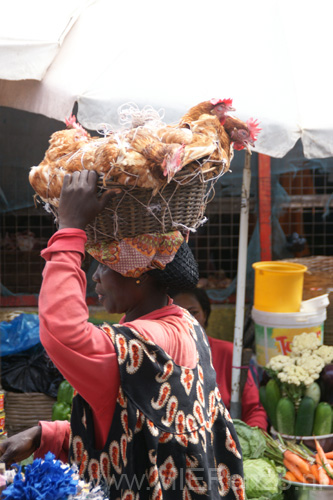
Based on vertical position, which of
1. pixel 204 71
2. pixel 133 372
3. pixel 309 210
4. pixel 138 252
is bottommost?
pixel 133 372

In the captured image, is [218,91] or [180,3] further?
[180,3]

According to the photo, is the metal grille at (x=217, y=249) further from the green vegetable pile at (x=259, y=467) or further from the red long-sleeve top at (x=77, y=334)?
the red long-sleeve top at (x=77, y=334)

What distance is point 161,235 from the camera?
75.0 inches

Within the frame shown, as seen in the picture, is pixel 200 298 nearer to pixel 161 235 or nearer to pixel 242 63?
pixel 242 63

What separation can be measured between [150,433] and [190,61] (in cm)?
296

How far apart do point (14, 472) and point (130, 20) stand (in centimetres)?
341

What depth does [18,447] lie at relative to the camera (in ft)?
6.36

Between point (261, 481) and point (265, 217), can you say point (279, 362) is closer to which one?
point (261, 481)

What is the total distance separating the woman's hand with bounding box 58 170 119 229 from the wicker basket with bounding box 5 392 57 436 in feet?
12.1

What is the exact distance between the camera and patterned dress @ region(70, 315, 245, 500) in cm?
172

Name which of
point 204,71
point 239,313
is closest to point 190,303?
point 239,313

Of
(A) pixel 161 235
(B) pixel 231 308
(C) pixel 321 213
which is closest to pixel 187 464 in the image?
(A) pixel 161 235

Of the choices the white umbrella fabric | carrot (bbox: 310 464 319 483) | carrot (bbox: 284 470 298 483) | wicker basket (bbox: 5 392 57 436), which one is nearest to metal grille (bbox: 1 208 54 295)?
wicker basket (bbox: 5 392 57 436)

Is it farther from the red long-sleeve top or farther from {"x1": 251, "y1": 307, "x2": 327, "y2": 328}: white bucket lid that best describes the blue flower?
{"x1": 251, "y1": 307, "x2": 327, "y2": 328}: white bucket lid
